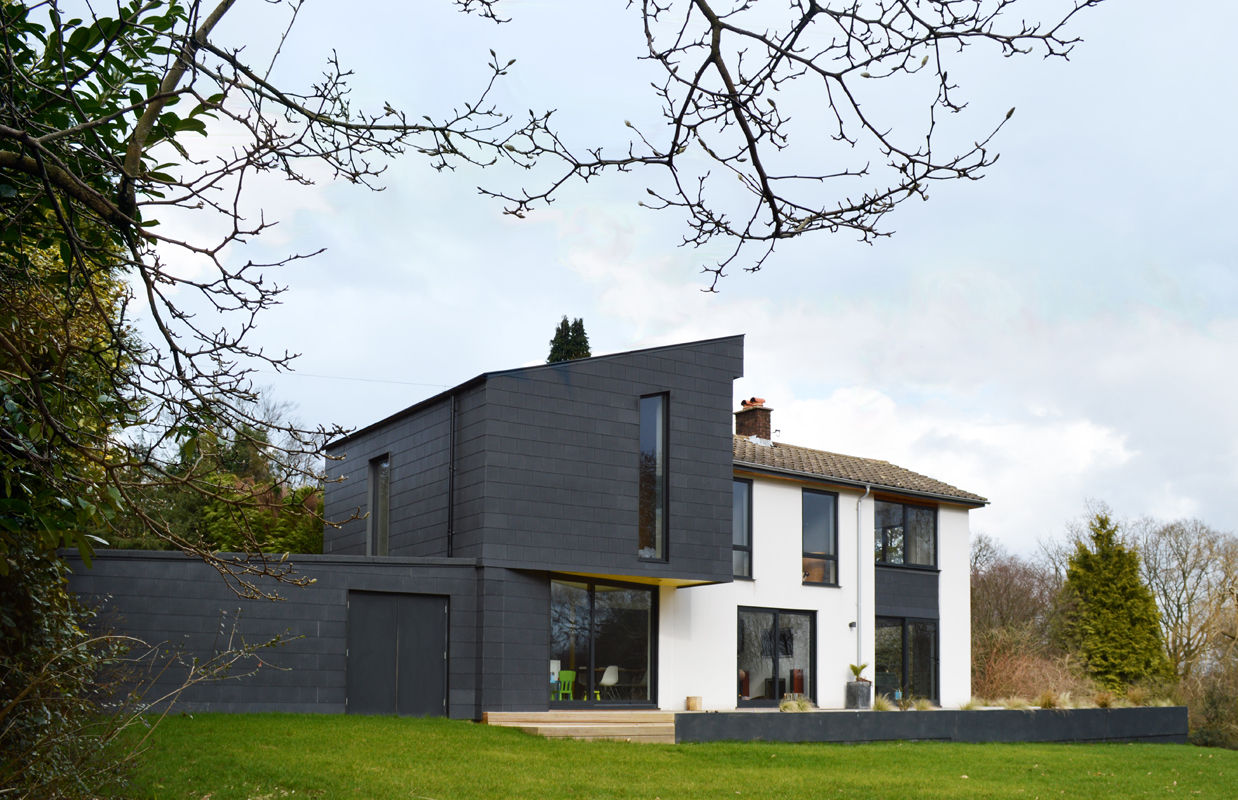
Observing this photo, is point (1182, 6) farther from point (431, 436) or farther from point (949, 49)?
point (431, 436)

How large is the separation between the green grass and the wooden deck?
0.75 m

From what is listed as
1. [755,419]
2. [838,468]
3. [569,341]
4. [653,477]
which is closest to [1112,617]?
[838,468]

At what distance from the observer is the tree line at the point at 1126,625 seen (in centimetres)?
2450

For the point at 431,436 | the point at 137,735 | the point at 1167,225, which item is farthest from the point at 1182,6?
the point at 431,436

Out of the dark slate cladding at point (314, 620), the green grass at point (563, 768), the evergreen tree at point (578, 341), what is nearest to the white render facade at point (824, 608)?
the green grass at point (563, 768)

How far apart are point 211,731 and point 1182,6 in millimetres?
11722

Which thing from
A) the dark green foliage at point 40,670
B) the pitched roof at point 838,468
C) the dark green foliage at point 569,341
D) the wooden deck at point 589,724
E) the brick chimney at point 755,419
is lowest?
the wooden deck at point 589,724

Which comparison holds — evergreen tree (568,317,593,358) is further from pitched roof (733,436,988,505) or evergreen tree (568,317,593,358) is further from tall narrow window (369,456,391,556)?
tall narrow window (369,456,391,556)

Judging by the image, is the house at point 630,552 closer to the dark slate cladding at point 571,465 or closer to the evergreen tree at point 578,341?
the dark slate cladding at point 571,465

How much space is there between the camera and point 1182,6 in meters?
5.12

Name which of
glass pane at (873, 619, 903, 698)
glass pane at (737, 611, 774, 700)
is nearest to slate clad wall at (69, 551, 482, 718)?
glass pane at (737, 611, 774, 700)

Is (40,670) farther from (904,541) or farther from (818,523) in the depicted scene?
(904,541)

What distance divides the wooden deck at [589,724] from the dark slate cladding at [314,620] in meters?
0.30

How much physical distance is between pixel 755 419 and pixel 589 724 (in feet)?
28.5
